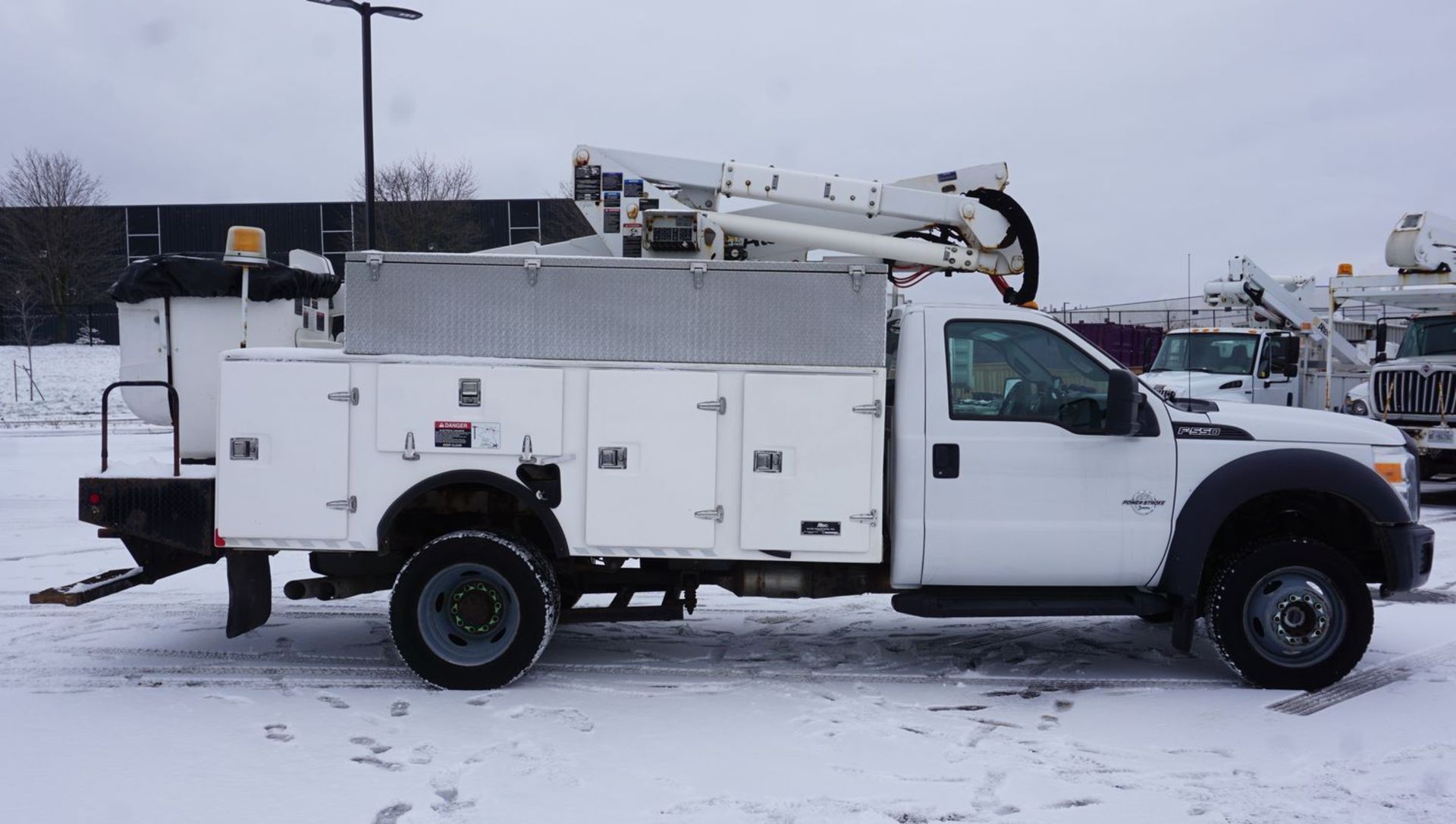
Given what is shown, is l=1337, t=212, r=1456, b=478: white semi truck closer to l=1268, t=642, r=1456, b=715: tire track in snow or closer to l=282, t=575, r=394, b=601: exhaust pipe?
l=1268, t=642, r=1456, b=715: tire track in snow

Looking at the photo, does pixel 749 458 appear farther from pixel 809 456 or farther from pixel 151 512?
pixel 151 512

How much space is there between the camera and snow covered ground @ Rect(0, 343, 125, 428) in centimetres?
2777

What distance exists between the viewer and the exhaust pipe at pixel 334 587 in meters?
6.38

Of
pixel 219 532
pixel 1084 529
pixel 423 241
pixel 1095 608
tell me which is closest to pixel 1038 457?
pixel 1084 529

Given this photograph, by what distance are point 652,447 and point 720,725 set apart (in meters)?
1.46

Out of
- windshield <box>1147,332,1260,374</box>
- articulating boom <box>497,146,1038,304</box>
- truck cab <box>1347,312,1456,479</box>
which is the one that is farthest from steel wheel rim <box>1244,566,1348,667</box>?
windshield <box>1147,332,1260,374</box>

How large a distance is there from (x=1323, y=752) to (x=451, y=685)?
14.1ft

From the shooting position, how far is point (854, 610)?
8.42 m

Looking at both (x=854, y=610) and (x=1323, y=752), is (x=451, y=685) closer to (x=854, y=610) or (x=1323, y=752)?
(x=854, y=610)

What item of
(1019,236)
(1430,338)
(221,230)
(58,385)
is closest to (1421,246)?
(1430,338)

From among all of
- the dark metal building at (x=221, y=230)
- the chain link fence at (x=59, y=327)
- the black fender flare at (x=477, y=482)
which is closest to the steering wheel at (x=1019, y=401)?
the black fender flare at (x=477, y=482)

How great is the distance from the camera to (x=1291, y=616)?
6.25 metres

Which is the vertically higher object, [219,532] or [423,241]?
[423,241]

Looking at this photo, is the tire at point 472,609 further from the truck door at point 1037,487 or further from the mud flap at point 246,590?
the truck door at point 1037,487
